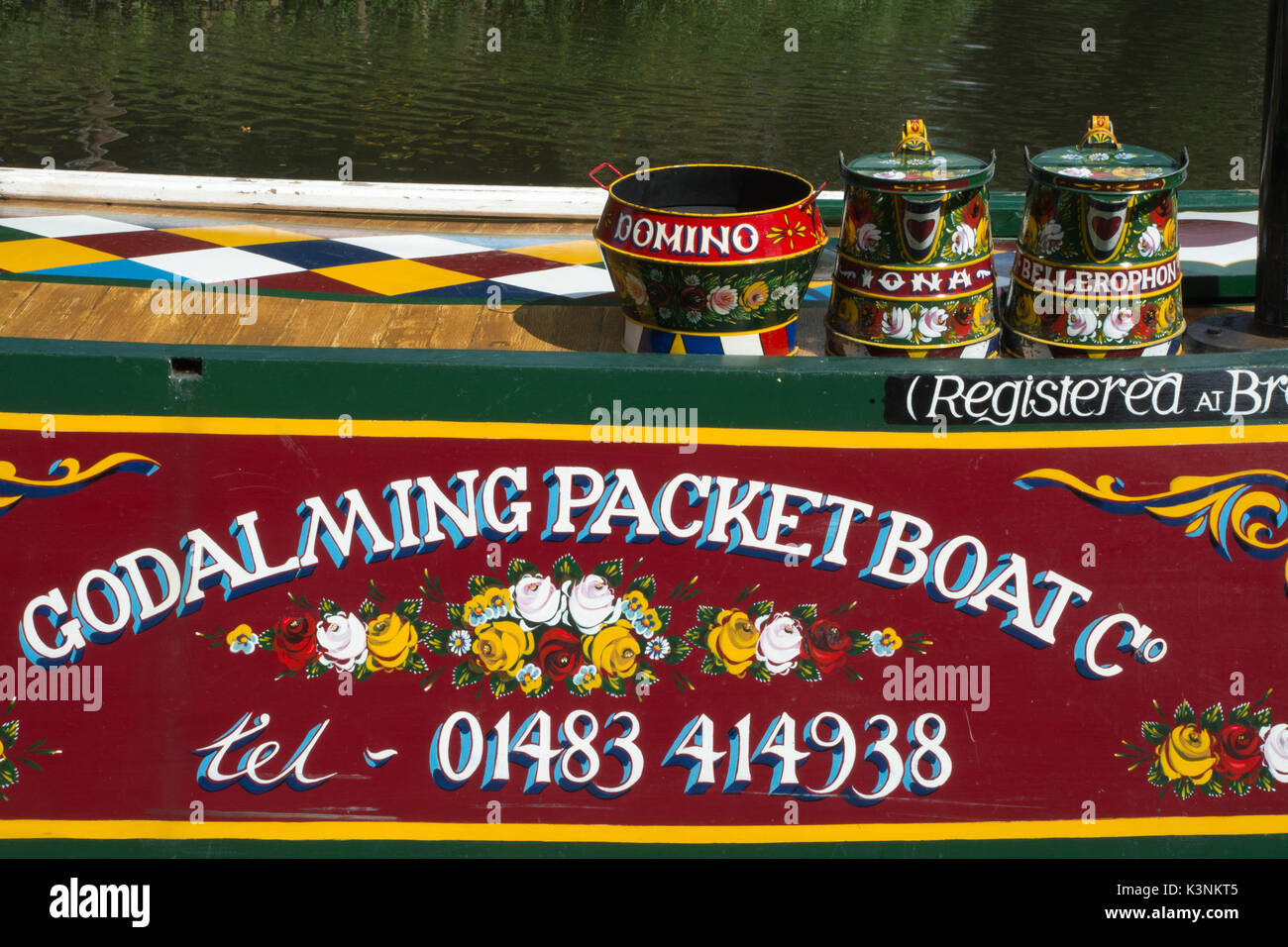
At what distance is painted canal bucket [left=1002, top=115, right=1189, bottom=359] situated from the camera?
2.38m

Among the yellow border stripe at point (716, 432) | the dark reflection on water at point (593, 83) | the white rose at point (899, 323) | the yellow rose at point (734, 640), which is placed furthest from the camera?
the dark reflection on water at point (593, 83)

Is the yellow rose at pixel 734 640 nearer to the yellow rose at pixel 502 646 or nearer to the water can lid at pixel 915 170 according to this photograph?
the yellow rose at pixel 502 646

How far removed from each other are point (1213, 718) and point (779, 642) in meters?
0.71

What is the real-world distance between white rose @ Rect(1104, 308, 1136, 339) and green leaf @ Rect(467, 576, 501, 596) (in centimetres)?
107

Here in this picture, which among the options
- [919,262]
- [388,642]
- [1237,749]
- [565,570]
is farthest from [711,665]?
[1237,749]

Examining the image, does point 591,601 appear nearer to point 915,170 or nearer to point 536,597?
point 536,597

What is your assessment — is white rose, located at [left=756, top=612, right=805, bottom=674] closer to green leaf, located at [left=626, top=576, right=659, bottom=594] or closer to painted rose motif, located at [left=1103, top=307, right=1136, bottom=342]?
green leaf, located at [left=626, top=576, right=659, bottom=594]

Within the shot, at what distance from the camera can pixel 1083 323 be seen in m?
2.41

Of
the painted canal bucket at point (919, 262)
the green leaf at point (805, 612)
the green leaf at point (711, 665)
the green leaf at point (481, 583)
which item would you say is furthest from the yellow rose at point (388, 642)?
the painted canal bucket at point (919, 262)

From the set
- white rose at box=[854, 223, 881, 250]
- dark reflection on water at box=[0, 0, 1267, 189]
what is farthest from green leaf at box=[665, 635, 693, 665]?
dark reflection on water at box=[0, 0, 1267, 189]

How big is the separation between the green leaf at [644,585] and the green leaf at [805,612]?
23 cm

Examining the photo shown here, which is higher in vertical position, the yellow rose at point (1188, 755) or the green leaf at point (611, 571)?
the green leaf at point (611, 571)

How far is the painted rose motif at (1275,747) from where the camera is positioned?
2357 millimetres
